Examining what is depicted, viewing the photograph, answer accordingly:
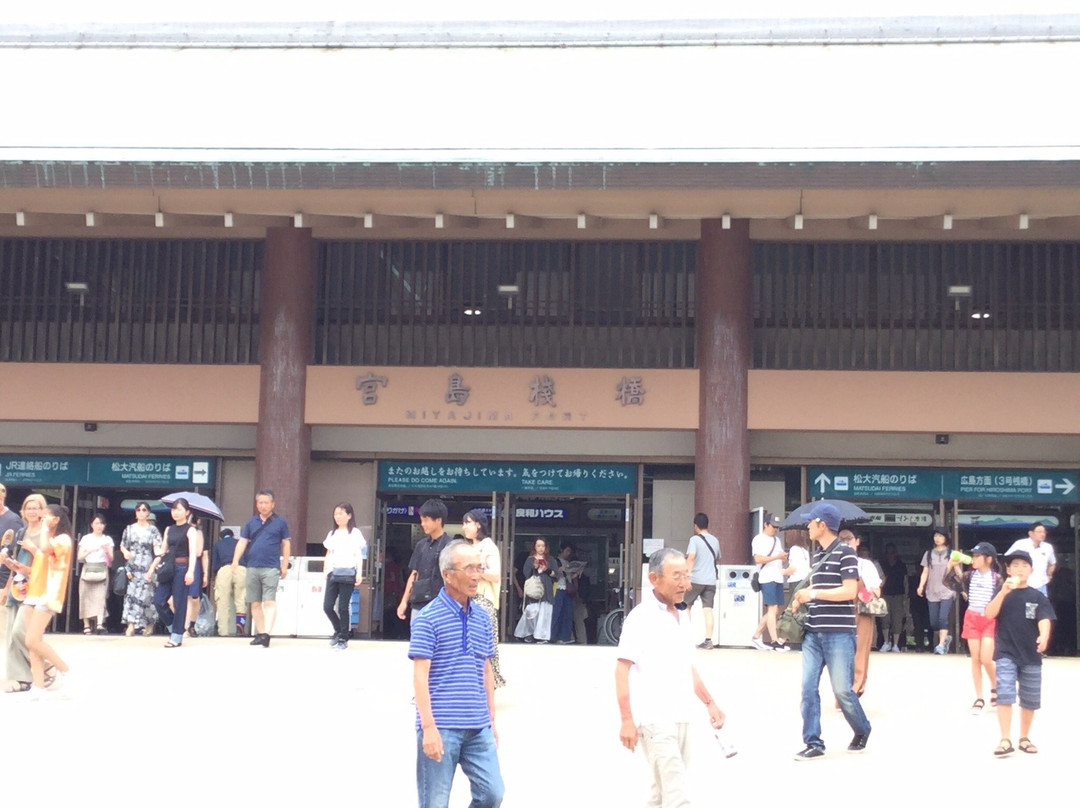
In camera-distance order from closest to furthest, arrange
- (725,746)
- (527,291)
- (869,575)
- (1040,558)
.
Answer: (725,746), (869,575), (1040,558), (527,291)

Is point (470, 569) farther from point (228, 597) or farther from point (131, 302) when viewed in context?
point (131, 302)

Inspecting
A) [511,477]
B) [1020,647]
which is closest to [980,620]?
[1020,647]

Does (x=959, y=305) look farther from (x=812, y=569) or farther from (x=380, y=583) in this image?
(x=812, y=569)

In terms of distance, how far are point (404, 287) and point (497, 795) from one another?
1395 cm

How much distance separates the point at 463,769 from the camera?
18.6ft

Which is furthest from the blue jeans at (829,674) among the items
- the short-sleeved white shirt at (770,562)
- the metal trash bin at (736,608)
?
the metal trash bin at (736,608)

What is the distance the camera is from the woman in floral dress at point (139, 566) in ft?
53.5

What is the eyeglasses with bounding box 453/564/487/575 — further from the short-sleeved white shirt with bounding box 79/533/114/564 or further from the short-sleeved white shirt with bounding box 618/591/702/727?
the short-sleeved white shirt with bounding box 79/533/114/564

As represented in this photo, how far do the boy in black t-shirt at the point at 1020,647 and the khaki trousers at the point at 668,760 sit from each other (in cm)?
367

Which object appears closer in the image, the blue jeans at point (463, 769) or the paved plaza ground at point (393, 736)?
the blue jeans at point (463, 769)

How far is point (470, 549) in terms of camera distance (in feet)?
19.1

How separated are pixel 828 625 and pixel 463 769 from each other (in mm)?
3773

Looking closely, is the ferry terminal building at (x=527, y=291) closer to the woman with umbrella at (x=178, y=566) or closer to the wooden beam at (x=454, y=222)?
the wooden beam at (x=454, y=222)
